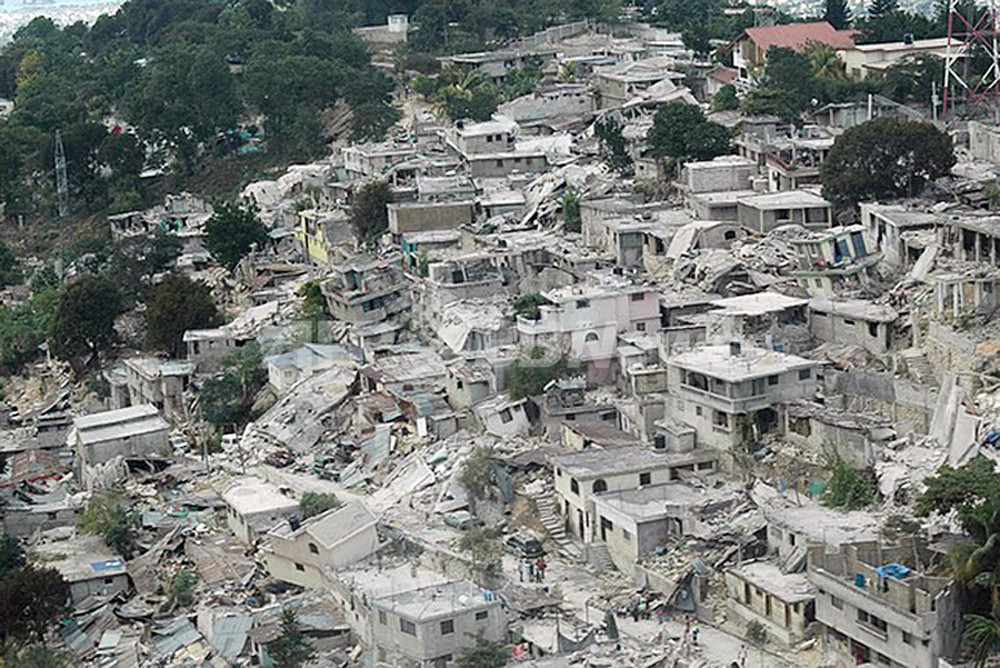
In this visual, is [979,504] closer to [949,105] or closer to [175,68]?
[949,105]

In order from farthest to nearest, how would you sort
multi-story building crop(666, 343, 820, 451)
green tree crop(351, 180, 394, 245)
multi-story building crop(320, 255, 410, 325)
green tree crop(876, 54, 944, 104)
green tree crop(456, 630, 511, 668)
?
green tree crop(876, 54, 944, 104), green tree crop(351, 180, 394, 245), multi-story building crop(320, 255, 410, 325), multi-story building crop(666, 343, 820, 451), green tree crop(456, 630, 511, 668)

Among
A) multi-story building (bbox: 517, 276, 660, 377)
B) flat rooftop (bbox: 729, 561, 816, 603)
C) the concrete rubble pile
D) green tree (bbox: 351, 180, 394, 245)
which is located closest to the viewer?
flat rooftop (bbox: 729, 561, 816, 603)

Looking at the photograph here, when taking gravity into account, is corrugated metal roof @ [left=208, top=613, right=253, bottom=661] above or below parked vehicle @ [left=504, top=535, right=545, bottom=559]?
below

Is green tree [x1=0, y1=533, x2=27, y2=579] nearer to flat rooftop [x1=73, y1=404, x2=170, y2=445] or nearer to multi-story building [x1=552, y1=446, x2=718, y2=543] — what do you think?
flat rooftop [x1=73, y1=404, x2=170, y2=445]

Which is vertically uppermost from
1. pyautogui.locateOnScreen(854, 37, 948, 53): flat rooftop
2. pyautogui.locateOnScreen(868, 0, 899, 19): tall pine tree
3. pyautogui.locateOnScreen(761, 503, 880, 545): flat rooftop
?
pyautogui.locateOnScreen(868, 0, 899, 19): tall pine tree

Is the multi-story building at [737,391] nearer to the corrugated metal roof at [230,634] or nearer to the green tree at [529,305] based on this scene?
the green tree at [529,305]

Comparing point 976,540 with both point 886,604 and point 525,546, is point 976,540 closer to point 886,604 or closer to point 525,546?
point 886,604

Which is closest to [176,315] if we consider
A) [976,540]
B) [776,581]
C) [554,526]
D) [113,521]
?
[113,521]

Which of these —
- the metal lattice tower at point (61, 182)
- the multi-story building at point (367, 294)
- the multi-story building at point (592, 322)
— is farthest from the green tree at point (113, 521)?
the metal lattice tower at point (61, 182)

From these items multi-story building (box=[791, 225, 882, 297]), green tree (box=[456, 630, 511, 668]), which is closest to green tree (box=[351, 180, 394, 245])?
multi-story building (box=[791, 225, 882, 297])
